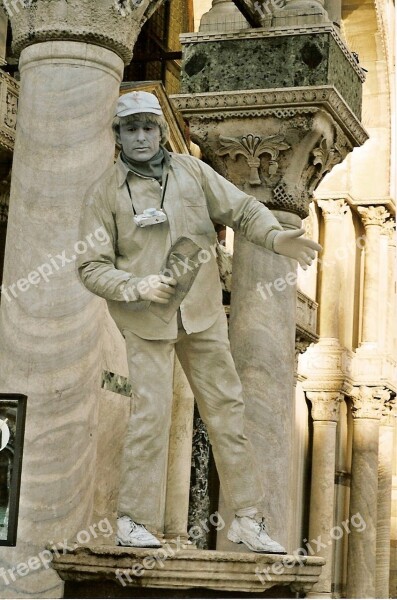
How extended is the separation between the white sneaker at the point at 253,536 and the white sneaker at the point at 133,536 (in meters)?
0.43

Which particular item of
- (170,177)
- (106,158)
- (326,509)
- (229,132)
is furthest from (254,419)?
(326,509)

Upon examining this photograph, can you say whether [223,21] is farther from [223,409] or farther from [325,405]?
[325,405]

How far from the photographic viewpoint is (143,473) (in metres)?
5.53

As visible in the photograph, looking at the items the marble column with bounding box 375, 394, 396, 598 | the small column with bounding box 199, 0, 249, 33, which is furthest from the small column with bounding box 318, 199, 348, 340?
the small column with bounding box 199, 0, 249, 33

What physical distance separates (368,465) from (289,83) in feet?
40.2

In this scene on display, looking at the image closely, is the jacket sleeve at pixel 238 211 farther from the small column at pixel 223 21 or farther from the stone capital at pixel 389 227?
the stone capital at pixel 389 227

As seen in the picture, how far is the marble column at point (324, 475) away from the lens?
1923 centimetres

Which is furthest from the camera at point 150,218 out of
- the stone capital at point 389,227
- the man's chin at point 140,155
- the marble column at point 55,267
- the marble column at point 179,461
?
the stone capital at point 389,227

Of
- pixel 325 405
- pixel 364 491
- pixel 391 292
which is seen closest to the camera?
pixel 325 405

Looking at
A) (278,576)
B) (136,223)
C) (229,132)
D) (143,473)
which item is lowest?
(278,576)

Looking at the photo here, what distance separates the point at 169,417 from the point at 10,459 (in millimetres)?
1180

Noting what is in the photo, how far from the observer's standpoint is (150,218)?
5.60 m

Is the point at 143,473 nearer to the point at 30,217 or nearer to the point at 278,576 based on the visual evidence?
the point at 278,576

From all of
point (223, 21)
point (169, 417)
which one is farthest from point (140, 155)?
point (223, 21)
